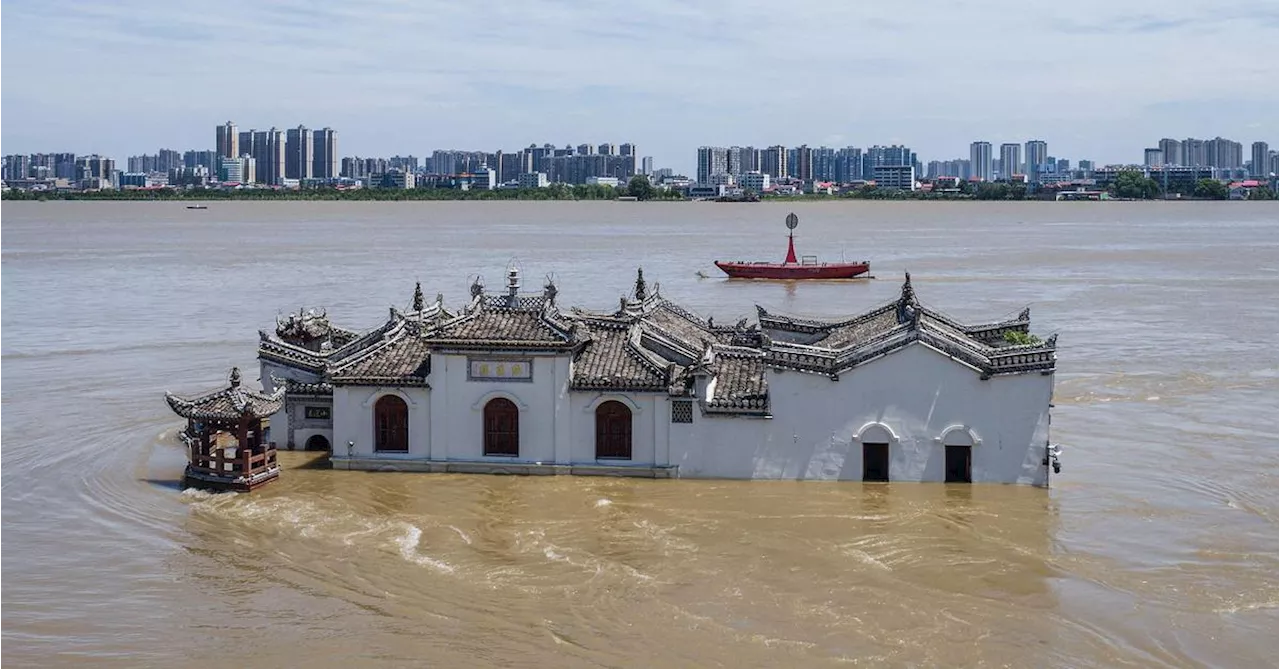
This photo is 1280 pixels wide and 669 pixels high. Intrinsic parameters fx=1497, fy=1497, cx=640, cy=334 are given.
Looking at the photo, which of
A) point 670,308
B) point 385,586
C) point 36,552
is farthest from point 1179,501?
point 36,552

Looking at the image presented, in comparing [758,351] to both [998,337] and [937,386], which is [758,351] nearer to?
[937,386]

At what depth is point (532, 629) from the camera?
19.2 m

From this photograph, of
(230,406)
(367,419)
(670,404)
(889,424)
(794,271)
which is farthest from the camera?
(794,271)

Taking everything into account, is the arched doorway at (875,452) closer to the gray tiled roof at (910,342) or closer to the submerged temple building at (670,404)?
the submerged temple building at (670,404)

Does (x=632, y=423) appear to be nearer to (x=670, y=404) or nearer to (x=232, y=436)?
(x=670, y=404)

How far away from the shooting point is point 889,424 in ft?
83.8

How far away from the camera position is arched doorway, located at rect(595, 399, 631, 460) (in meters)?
26.2

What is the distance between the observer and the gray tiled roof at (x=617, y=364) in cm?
2578

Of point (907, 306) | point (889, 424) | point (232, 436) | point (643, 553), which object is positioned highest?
point (907, 306)

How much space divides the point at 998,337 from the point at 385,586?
14.3 meters

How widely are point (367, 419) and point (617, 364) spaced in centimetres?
463

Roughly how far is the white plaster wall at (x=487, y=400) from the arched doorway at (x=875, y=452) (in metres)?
5.15

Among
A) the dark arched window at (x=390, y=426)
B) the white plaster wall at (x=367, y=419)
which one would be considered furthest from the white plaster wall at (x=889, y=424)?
the dark arched window at (x=390, y=426)

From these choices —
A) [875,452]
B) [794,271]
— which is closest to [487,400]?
[875,452]
